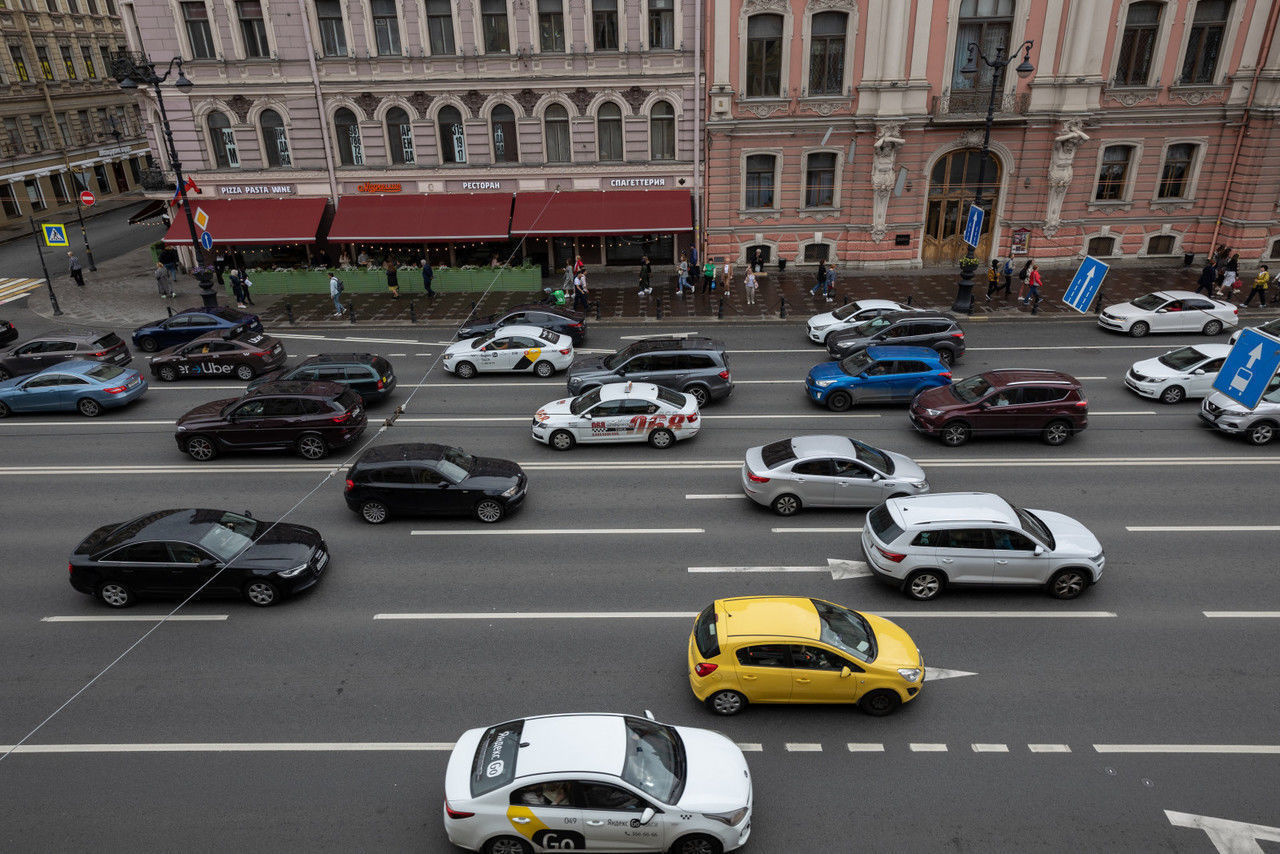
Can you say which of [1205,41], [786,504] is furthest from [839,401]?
[1205,41]

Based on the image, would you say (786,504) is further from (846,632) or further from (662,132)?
(662,132)

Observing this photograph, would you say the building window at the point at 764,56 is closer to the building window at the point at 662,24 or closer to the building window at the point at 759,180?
the building window at the point at 759,180

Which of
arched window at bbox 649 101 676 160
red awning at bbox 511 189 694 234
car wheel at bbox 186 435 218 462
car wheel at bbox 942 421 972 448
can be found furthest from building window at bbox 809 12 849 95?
car wheel at bbox 186 435 218 462

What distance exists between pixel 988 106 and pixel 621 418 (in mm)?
21796

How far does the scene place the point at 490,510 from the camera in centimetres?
1606

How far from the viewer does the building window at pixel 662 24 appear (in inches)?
1266

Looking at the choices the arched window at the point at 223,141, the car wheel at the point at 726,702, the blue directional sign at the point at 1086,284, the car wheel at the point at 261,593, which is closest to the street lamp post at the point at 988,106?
the blue directional sign at the point at 1086,284

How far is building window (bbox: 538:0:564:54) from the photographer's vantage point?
3231 centimetres

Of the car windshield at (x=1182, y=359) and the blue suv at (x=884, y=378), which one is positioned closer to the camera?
the blue suv at (x=884, y=378)

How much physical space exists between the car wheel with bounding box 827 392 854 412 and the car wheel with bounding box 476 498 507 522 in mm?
9797

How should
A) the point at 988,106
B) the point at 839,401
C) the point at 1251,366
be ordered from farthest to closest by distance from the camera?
the point at 988,106
the point at 839,401
the point at 1251,366

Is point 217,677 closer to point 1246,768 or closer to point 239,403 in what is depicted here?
point 239,403

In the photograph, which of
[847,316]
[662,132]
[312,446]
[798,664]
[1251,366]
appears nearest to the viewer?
[798,664]

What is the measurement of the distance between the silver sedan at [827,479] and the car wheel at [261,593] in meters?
8.98
